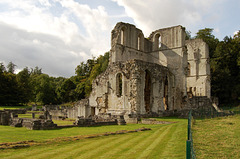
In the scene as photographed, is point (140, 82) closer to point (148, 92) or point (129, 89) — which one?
point (129, 89)

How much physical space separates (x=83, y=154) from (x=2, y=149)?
3159 mm

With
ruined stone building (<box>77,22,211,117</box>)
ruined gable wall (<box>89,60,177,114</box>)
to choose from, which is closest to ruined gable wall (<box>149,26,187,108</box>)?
ruined stone building (<box>77,22,211,117</box>)

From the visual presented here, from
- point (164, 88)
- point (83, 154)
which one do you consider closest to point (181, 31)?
point (164, 88)

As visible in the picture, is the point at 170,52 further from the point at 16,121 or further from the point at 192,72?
the point at 16,121

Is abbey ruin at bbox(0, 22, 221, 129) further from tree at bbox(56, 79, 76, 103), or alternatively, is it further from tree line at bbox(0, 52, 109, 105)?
tree at bbox(56, 79, 76, 103)

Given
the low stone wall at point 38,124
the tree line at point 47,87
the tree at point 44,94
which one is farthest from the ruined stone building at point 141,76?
the tree at point 44,94

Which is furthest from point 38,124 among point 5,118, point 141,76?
point 141,76

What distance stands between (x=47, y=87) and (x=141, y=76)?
4130 centimetres

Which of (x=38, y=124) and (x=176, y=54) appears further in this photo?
(x=176, y=54)

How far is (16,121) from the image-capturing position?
1531cm

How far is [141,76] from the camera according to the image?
2372 cm

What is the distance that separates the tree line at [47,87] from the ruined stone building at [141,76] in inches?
821

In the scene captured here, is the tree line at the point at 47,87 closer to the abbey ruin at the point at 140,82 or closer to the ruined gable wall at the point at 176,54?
the abbey ruin at the point at 140,82

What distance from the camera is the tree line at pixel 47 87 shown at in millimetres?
47656
